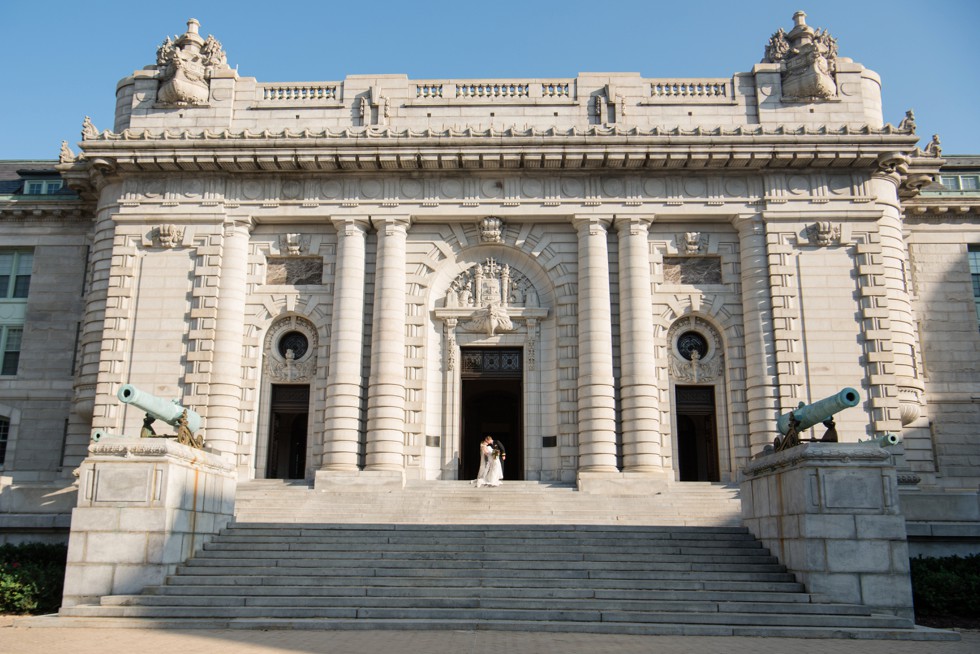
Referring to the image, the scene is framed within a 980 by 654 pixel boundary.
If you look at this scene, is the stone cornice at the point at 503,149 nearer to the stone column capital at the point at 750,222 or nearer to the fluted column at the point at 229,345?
the stone column capital at the point at 750,222

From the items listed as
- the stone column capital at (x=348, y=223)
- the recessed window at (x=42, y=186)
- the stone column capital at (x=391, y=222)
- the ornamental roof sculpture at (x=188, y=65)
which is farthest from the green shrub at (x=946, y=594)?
the recessed window at (x=42, y=186)

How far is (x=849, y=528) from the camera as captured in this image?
60.8 feet

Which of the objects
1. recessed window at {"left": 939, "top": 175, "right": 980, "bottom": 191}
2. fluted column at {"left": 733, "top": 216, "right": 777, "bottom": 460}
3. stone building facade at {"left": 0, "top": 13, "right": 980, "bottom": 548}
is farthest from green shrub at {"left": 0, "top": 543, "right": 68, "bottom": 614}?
recessed window at {"left": 939, "top": 175, "right": 980, "bottom": 191}

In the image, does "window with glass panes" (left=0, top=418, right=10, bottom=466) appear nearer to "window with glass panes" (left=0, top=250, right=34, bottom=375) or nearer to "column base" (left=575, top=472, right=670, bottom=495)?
"window with glass panes" (left=0, top=250, right=34, bottom=375)

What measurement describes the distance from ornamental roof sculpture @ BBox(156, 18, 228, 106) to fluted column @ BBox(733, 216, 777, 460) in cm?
2142

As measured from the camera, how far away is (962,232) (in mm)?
36656

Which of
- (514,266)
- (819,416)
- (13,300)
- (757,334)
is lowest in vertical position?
(819,416)

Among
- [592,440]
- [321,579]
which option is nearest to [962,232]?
[592,440]

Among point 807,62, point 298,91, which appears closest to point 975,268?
point 807,62

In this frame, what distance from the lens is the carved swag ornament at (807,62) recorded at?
1299 inches

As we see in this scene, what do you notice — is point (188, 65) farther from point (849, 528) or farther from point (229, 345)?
point (849, 528)

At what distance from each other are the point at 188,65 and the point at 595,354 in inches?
769

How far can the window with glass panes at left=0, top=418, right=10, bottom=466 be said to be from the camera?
35500 millimetres

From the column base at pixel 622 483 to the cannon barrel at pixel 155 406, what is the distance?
518 inches
